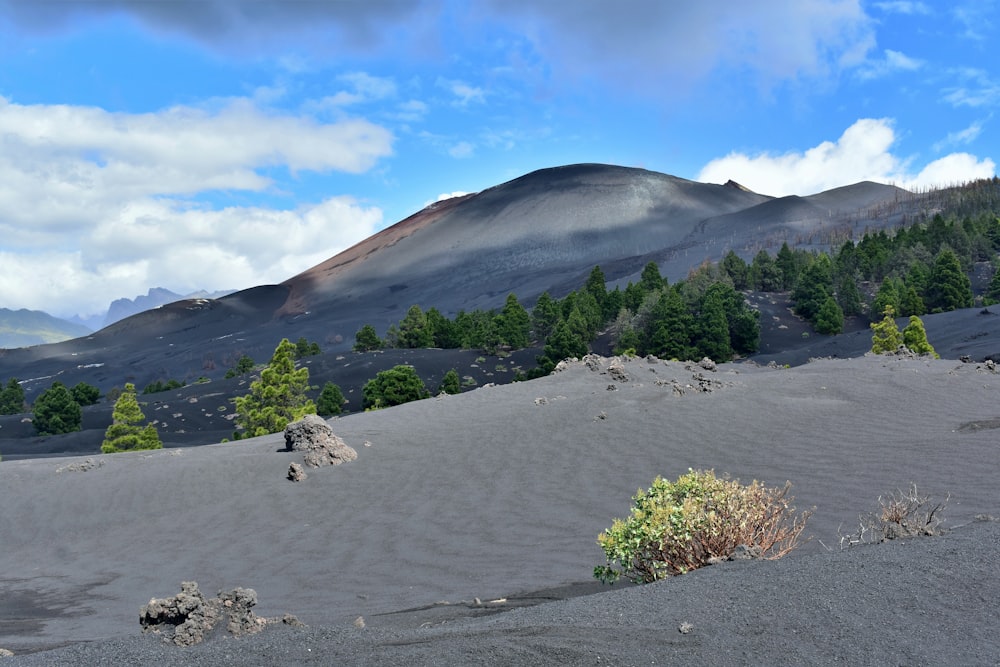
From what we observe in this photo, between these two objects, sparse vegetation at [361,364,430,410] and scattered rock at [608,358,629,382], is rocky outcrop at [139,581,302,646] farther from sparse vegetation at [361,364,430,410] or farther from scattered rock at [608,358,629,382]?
sparse vegetation at [361,364,430,410]

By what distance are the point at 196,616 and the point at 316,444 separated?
1161 centimetres

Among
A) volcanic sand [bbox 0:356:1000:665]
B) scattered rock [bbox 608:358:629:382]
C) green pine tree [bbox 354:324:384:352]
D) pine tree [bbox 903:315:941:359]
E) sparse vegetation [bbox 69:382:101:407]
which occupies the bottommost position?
pine tree [bbox 903:315:941:359]

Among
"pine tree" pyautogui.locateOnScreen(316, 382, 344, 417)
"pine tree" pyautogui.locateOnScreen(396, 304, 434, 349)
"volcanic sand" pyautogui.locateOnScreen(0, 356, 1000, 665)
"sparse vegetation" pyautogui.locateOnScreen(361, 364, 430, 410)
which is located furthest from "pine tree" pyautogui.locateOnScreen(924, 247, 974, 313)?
"pine tree" pyautogui.locateOnScreen(316, 382, 344, 417)

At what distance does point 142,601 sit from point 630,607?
772 cm

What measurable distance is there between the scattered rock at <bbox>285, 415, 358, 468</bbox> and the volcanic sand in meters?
0.46

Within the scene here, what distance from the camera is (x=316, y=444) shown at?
18172mm

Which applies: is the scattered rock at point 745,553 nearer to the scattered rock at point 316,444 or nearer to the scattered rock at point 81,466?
the scattered rock at point 316,444

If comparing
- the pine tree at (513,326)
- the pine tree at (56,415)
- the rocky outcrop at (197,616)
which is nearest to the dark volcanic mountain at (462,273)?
the pine tree at (513,326)

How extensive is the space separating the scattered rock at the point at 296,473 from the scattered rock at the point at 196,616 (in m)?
9.56

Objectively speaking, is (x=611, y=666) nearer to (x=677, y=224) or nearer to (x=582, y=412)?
(x=582, y=412)

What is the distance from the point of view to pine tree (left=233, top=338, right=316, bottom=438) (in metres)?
34.8

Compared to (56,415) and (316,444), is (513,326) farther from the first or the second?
(316,444)

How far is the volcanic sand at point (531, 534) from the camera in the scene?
582 cm

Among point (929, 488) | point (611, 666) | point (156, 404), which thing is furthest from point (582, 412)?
point (156, 404)
